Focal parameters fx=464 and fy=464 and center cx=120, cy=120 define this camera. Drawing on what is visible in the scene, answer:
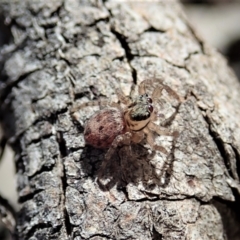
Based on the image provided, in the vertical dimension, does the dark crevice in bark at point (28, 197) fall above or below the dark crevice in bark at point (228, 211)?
below

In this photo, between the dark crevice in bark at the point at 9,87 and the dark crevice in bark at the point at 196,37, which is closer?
the dark crevice in bark at the point at 9,87

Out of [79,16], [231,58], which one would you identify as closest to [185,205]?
[79,16]

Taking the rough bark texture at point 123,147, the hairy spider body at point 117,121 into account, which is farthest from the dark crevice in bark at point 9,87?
the hairy spider body at point 117,121

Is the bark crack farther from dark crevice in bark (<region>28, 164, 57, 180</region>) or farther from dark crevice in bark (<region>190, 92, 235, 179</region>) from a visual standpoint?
dark crevice in bark (<region>190, 92, 235, 179</region>)

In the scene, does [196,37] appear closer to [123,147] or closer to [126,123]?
[126,123]

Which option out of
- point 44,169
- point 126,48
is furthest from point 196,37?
point 44,169

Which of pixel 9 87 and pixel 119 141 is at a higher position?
pixel 119 141

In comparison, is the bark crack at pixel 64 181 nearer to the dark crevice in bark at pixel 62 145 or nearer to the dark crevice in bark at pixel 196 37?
the dark crevice in bark at pixel 62 145
